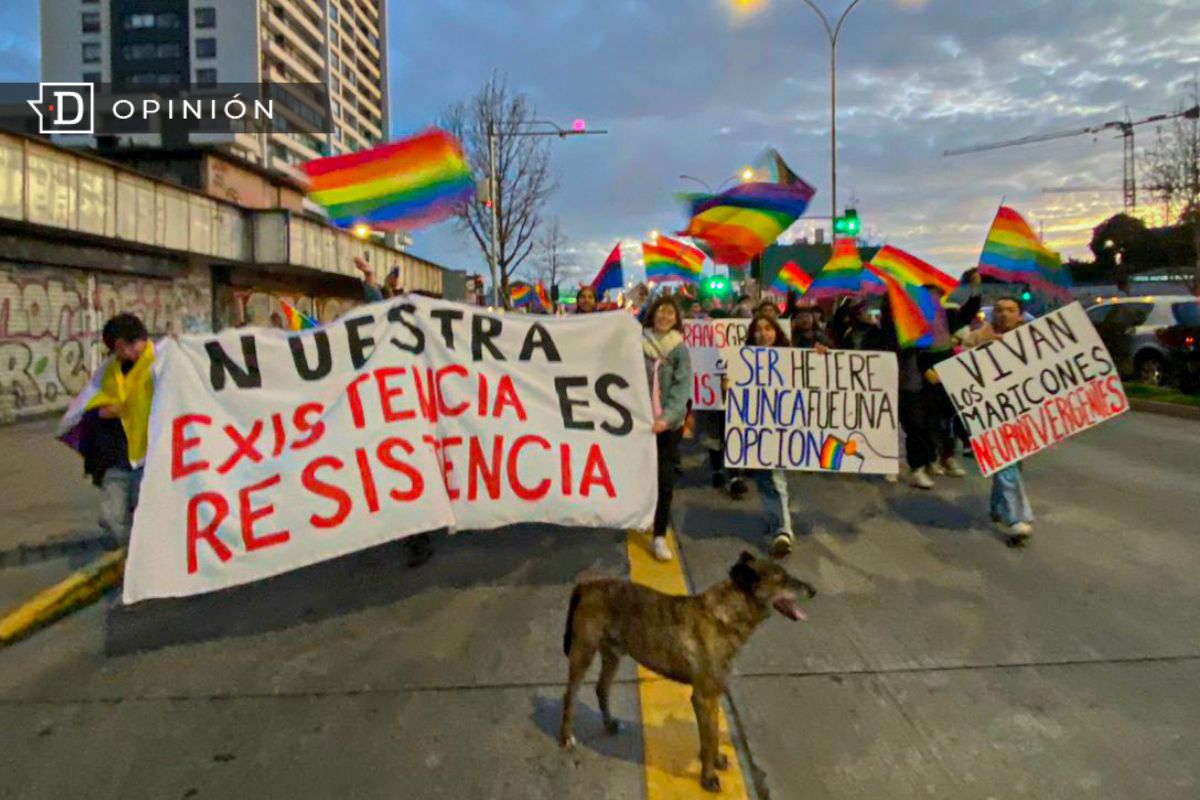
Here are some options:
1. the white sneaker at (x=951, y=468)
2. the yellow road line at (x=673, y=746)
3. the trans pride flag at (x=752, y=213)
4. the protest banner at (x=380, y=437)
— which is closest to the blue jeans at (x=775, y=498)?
the protest banner at (x=380, y=437)

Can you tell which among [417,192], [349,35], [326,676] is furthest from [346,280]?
[349,35]

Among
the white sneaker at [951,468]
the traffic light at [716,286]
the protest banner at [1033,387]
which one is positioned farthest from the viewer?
the traffic light at [716,286]

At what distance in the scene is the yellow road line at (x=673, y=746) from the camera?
123 inches

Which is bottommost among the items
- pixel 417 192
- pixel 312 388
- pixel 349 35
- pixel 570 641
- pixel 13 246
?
pixel 570 641

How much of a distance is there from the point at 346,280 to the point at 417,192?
80.1ft

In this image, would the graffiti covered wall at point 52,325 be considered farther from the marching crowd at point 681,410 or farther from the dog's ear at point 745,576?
the dog's ear at point 745,576

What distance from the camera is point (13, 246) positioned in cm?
1380

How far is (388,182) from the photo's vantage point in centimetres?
578

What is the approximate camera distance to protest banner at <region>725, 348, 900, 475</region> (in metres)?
6.33

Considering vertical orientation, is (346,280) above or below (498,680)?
above

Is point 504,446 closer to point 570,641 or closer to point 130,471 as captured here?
point 570,641

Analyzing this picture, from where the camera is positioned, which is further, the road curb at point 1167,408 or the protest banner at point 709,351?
the road curb at point 1167,408

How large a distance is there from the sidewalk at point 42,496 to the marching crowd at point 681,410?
1620mm

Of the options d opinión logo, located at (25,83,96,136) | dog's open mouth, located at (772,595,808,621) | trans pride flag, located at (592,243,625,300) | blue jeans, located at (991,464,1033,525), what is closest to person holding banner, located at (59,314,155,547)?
dog's open mouth, located at (772,595,808,621)
